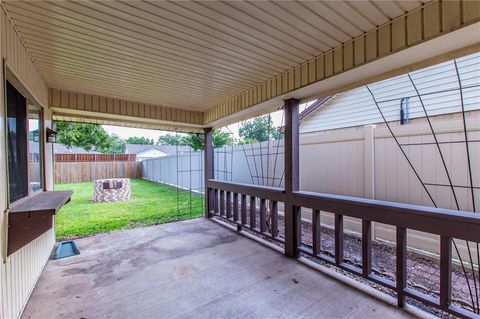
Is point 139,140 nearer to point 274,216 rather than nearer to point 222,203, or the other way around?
point 222,203

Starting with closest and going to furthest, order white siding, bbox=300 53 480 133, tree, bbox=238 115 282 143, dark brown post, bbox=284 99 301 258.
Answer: dark brown post, bbox=284 99 301 258 < white siding, bbox=300 53 480 133 < tree, bbox=238 115 282 143

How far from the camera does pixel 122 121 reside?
5.02m

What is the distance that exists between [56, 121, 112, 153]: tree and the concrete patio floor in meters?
7.18

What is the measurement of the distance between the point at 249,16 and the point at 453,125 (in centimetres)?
296

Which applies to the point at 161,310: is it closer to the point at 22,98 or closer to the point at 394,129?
the point at 22,98

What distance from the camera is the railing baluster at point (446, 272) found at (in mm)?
1896

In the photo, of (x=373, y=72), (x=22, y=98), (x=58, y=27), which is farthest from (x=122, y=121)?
(x=373, y=72)

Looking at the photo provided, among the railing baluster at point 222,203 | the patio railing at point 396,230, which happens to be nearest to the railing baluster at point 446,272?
the patio railing at point 396,230

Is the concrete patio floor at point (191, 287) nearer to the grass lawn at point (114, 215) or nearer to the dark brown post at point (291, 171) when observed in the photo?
the dark brown post at point (291, 171)

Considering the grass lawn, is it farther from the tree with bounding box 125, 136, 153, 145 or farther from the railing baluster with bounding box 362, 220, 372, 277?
the tree with bounding box 125, 136, 153, 145

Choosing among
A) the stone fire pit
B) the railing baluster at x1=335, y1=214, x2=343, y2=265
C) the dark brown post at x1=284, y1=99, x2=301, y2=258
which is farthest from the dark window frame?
the stone fire pit

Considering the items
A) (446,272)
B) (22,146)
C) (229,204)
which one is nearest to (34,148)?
(22,146)

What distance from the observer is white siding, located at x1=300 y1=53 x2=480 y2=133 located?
4.27 metres

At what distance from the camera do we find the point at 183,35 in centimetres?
218
